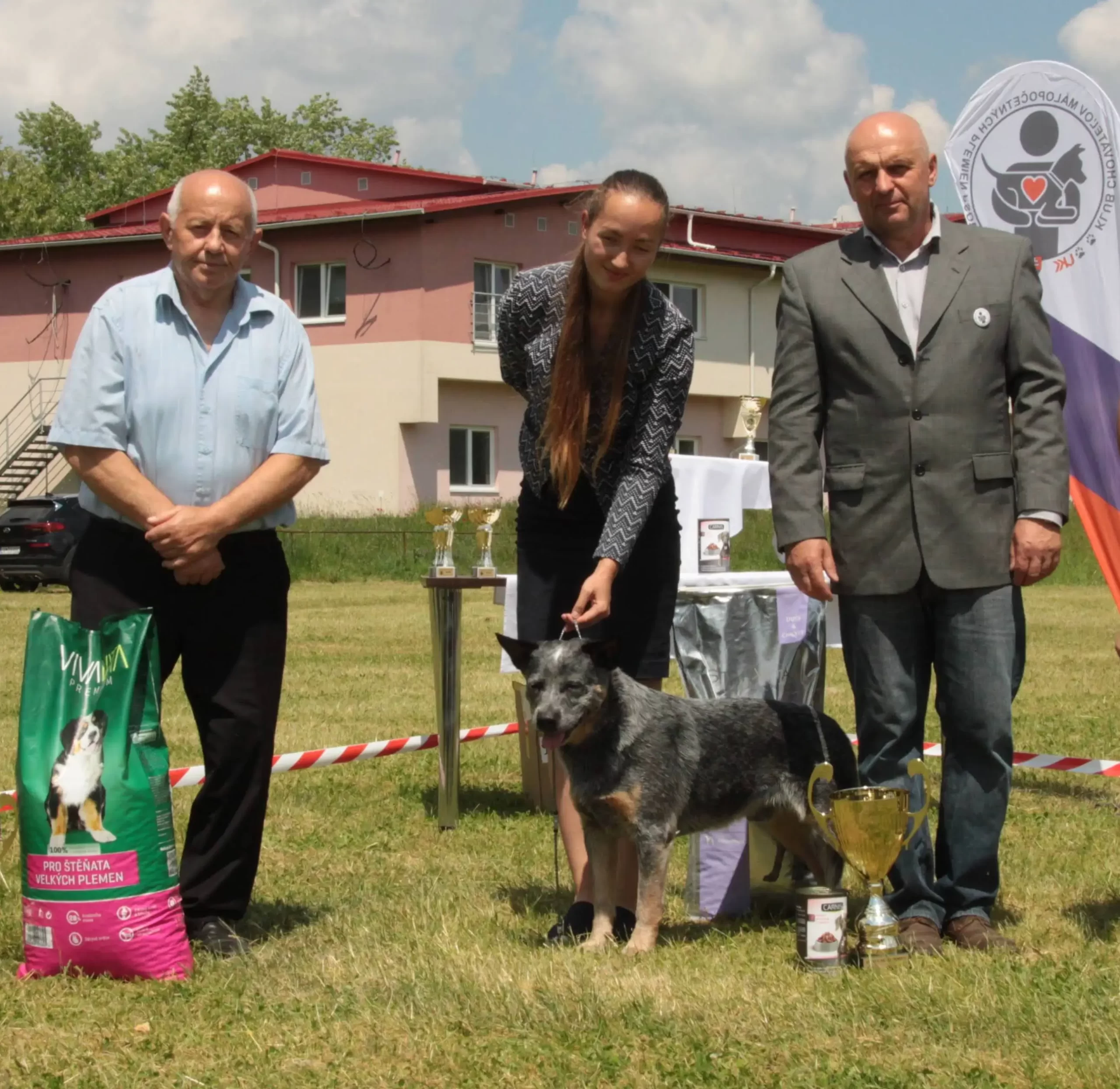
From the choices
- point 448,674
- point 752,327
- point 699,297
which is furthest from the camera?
point 752,327

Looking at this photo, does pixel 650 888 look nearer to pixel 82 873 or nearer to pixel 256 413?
pixel 82 873

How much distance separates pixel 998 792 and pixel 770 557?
1704 centimetres

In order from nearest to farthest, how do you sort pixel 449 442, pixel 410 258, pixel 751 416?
pixel 751 416 → pixel 410 258 → pixel 449 442

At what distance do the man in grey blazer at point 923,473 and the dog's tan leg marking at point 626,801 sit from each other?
0.64 metres

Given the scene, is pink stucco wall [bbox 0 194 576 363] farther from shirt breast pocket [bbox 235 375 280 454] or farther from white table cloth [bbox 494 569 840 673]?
shirt breast pocket [bbox 235 375 280 454]

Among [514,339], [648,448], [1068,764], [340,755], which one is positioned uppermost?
[514,339]

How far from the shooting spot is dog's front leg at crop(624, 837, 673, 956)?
160 inches

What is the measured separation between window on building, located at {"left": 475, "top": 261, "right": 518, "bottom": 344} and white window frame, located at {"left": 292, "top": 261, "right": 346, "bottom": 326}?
260 centimetres

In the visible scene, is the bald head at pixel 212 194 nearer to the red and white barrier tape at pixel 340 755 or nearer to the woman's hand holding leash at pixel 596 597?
the woman's hand holding leash at pixel 596 597

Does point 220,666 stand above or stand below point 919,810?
above

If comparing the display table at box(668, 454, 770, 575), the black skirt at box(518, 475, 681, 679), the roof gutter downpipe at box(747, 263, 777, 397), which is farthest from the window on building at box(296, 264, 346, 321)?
the black skirt at box(518, 475, 681, 679)

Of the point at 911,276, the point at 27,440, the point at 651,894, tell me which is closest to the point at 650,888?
the point at 651,894

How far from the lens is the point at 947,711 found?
4.03m

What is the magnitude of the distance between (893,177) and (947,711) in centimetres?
142
